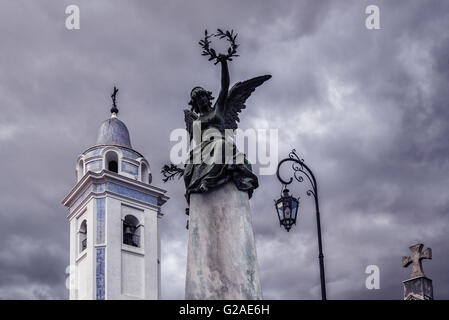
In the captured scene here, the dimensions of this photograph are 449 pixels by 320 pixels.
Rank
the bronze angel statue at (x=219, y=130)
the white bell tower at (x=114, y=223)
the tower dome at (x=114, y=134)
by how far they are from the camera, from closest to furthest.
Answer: the bronze angel statue at (x=219, y=130)
the white bell tower at (x=114, y=223)
the tower dome at (x=114, y=134)

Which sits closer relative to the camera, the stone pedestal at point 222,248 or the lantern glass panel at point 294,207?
the stone pedestal at point 222,248

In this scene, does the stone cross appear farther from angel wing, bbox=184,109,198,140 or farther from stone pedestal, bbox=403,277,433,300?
angel wing, bbox=184,109,198,140

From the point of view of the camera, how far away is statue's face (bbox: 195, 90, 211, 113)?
7.95m

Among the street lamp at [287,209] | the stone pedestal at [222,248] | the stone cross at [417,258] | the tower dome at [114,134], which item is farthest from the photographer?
the tower dome at [114,134]

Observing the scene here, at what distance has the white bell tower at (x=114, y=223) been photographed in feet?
110

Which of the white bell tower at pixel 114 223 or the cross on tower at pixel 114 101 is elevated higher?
the cross on tower at pixel 114 101

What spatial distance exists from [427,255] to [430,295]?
7.17 ft

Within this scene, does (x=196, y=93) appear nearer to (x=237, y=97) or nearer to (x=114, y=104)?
(x=237, y=97)

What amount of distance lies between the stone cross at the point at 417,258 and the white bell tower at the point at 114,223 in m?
15.1

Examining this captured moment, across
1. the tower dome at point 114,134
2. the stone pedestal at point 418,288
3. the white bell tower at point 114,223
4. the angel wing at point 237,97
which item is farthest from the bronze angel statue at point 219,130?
the tower dome at point 114,134

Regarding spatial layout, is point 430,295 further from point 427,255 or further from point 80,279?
point 80,279

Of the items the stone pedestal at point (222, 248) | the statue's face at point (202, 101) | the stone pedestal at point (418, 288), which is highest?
the statue's face at point (202, 101)

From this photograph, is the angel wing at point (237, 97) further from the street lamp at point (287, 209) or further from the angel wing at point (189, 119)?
the street lamp at point (287, 209)

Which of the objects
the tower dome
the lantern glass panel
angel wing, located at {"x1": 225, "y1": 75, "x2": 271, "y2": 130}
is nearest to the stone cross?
the lantern glass panel
